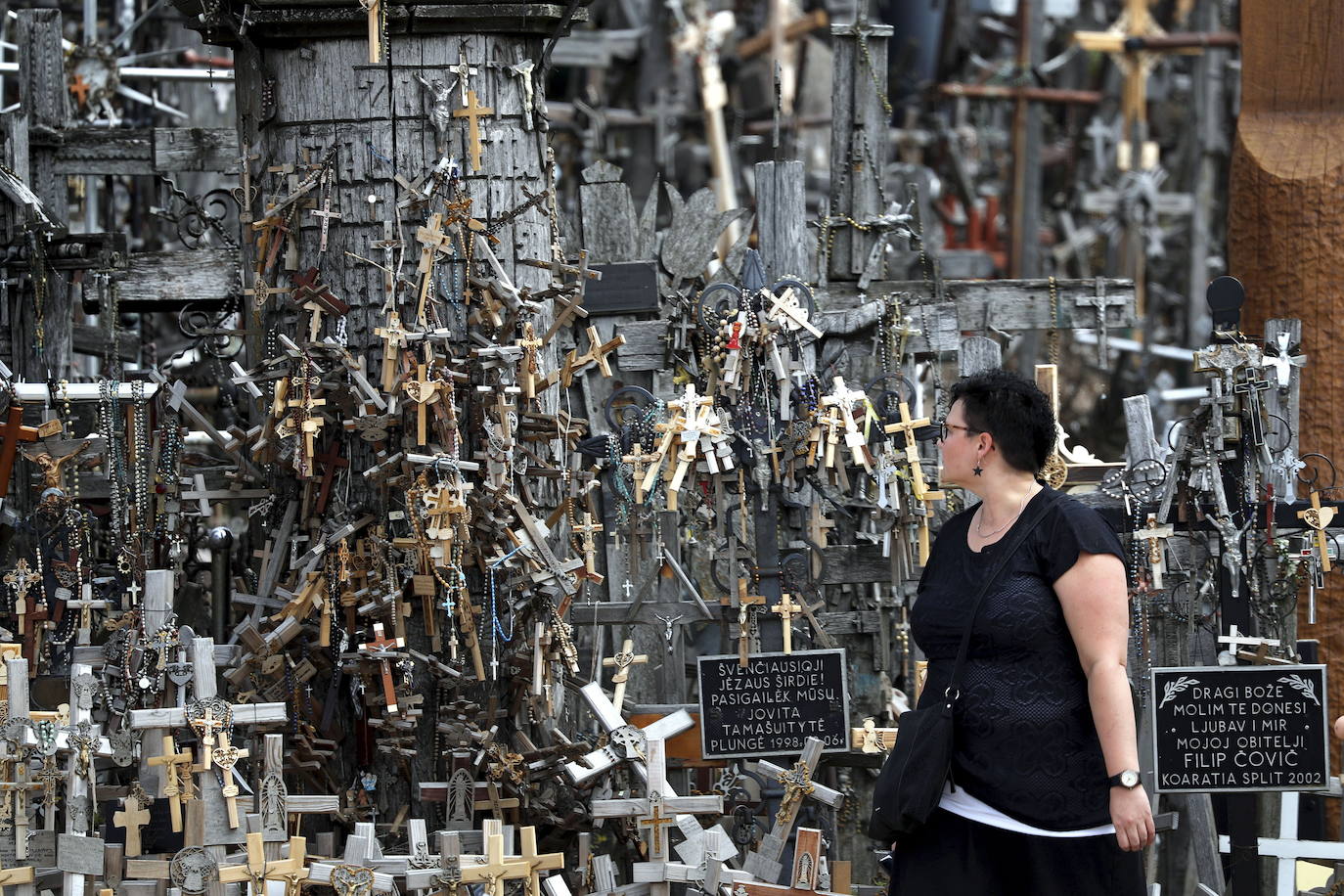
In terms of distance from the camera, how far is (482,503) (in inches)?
247

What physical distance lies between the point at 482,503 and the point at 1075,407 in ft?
29.3

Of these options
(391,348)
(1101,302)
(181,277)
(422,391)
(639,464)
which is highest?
(181,277)

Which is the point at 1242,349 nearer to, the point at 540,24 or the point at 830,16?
the point at 540,24

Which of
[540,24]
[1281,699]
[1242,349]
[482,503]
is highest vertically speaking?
[540,24]

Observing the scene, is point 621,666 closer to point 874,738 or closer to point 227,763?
point 874,738

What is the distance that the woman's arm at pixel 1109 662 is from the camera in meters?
4.40

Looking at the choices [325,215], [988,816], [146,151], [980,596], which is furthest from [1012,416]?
[146,151]

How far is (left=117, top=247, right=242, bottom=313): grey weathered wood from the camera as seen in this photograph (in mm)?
7984

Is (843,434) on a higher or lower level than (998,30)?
lower

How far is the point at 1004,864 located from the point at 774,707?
1690 millimetres

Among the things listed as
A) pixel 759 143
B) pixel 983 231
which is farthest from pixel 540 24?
pixel 983 231

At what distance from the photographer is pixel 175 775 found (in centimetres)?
569

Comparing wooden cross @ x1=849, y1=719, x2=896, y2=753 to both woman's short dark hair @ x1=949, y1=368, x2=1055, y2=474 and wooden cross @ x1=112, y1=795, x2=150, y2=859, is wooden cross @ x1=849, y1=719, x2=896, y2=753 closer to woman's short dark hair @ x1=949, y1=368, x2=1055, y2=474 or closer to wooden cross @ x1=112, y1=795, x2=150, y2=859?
woman's short dark hair @ x1=949, y1=368, x2=1055, y2=474

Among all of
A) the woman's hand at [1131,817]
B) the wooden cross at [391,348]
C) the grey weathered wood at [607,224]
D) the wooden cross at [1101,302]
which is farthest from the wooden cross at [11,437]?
the wooden cross at [1101,302]
